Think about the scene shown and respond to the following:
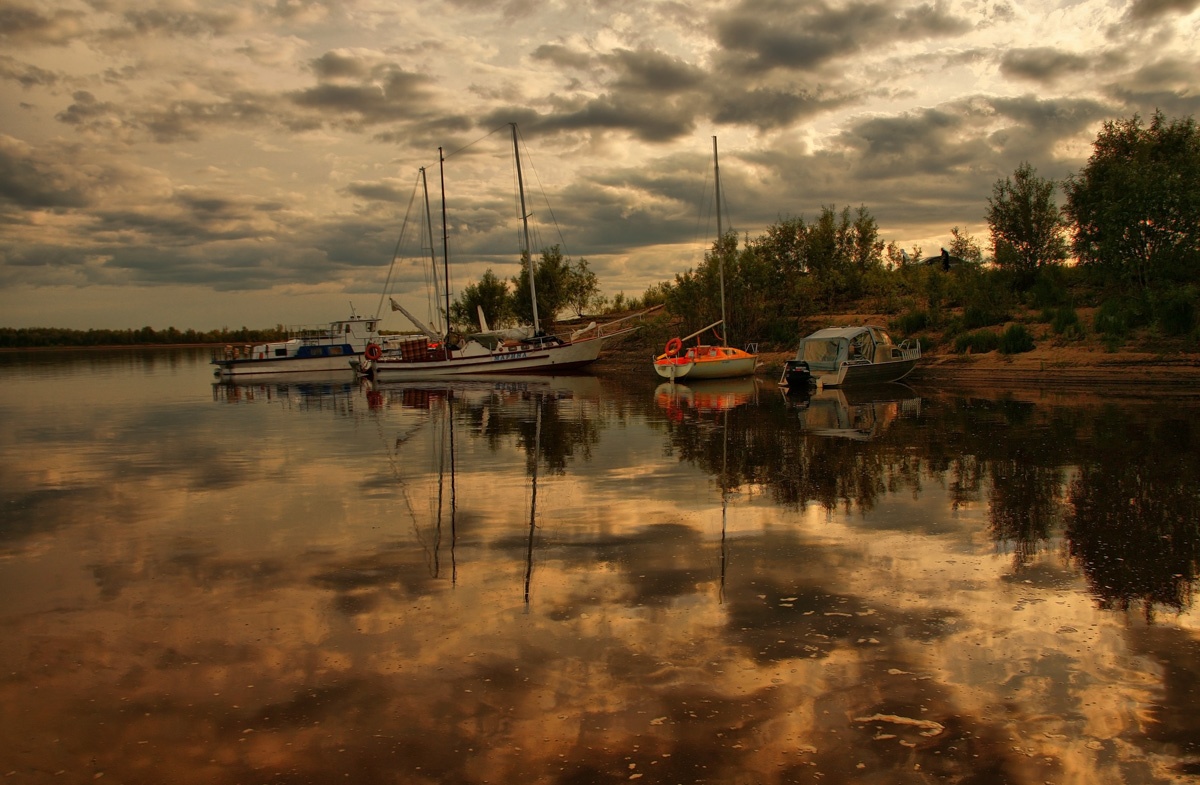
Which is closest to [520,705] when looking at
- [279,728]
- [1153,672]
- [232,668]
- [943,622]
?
[279,728]

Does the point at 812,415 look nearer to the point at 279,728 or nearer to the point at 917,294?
the point at 279,728

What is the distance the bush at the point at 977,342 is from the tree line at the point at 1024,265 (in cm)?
114

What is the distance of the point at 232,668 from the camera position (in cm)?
650

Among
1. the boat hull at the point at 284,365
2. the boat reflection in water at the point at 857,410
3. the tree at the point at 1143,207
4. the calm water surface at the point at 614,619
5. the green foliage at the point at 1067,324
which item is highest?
the tree at the point at 1143,207

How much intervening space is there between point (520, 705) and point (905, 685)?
264cm

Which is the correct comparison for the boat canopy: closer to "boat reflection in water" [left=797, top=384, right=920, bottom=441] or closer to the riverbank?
"boat reflection in water" [left=797, top=384, right=920, bottom=441]

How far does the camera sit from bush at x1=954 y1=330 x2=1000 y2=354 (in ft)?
128

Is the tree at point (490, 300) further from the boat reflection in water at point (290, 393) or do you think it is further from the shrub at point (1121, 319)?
the shrub at point (1121, 319)

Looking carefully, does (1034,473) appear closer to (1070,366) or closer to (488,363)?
(1070,366)

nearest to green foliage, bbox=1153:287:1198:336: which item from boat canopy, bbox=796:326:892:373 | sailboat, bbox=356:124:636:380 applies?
boat canopy, bbox=796:326:892:373

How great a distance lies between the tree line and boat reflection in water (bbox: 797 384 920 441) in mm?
10124

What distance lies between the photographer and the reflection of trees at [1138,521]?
8047 millimetres

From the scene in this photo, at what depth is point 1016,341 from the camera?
1471 inches

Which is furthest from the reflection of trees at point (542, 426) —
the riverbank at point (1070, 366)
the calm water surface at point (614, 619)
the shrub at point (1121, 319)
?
the shrub at point (1121, 319)
